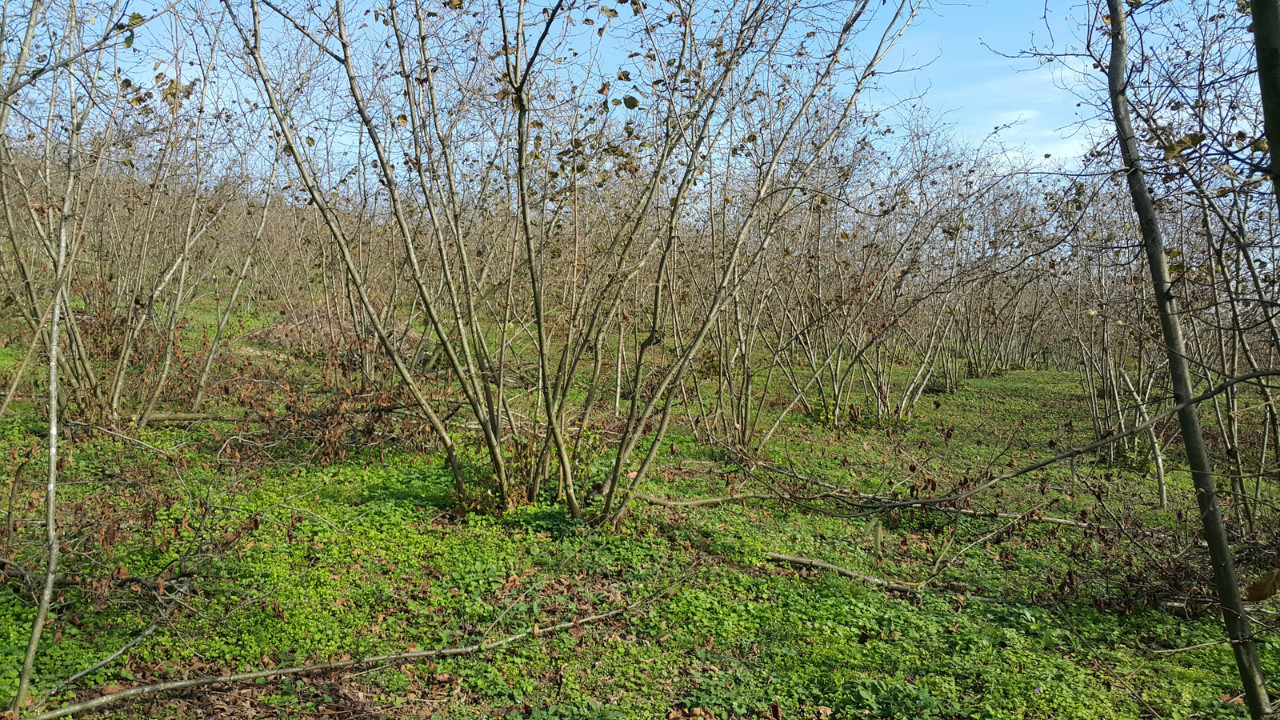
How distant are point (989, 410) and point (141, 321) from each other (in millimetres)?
10372

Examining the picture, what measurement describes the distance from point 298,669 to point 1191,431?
12.9 feet

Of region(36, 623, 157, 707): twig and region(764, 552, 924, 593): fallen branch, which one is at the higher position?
region(36, 623, 157, 707): twig

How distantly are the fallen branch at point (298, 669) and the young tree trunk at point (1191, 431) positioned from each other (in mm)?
2751

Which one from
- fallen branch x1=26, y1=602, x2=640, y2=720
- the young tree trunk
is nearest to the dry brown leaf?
the young tree trunk

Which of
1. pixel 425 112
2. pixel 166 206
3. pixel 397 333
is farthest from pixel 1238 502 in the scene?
Answer: pixel 166 206

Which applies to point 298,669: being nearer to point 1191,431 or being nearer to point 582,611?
point 582,611

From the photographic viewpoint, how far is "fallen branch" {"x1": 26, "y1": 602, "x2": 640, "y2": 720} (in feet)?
9.56

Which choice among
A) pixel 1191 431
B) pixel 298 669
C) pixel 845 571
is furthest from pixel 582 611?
pixel 1191 431

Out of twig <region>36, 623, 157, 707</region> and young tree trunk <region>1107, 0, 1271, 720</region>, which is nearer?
twig <region>36, 623, 157, 707</region>

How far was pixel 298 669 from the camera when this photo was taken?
3396mm

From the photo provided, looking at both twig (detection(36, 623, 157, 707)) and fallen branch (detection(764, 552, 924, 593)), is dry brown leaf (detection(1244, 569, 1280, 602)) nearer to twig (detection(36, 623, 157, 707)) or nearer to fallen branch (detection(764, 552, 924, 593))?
fallen branch (detection(764, 552, 924, 593))

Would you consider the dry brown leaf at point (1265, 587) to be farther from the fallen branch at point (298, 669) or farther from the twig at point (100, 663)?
the twig at point (100, 663)

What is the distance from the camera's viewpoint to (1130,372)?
12.5 m

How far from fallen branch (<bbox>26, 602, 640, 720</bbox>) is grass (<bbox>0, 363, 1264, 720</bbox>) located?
5 centimetres
